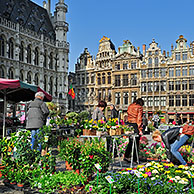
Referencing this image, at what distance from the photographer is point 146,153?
727 centimetres

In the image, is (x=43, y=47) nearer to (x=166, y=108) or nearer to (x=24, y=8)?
(x=24, y=8)

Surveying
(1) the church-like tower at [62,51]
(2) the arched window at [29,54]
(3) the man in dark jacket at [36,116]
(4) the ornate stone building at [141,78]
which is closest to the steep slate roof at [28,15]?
(1) the church-like tower at [62,51]

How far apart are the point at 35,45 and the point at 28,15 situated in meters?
4.96

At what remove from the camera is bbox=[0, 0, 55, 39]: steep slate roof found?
28.7 m

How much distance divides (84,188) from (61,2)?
3465cm

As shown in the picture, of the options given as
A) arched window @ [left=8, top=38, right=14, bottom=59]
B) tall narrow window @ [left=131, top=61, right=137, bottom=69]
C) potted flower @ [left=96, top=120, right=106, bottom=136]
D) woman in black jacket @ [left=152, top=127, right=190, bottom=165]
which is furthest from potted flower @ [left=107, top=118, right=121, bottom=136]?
tall narrow window @ [left=131, top=61, right=137, bottom=69]

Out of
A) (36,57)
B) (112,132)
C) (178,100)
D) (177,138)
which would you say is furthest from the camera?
(178,100)

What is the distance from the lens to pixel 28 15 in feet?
105

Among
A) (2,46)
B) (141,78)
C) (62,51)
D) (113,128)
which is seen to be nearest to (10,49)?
(2,46)

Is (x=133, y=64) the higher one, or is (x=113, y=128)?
(x=133, y=64)

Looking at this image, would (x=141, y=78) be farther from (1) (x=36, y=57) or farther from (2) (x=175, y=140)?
(2) (x=175, y=140)

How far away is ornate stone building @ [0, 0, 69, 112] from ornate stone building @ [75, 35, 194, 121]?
442 cm

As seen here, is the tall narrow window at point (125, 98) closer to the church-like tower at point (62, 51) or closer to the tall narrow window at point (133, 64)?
the tall narrow window at point (133, 64)

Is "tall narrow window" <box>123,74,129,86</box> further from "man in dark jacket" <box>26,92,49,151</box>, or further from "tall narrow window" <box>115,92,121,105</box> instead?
"man in dark jacket" <box>26,92,49,151</box>
